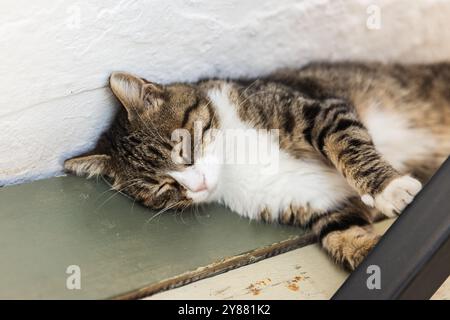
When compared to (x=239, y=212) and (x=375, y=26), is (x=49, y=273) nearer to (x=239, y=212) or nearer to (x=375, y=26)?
(x=239, y=212)

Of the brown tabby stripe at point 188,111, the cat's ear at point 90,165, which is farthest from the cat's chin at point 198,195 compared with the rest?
the cat's ear at point 90,165

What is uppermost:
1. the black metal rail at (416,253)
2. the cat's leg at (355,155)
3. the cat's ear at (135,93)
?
the cat's ear at (135,93)

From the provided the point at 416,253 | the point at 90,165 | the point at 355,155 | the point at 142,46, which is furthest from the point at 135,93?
the point at 416,253

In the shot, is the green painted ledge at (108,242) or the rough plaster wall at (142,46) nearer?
the green painted ledge at (108,242)

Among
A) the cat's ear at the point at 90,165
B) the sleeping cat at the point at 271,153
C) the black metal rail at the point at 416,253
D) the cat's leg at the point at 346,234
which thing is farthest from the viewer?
the cat's ear at the point at 90,165

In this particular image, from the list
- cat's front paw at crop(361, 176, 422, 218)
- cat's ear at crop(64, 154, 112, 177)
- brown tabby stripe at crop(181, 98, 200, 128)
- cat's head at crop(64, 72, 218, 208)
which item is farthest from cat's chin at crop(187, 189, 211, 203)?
cat's front paw at crop(361, 176, 422, 218)

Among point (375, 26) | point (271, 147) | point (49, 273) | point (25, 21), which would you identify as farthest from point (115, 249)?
point (375, 26)

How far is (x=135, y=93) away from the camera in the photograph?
72.7 inches

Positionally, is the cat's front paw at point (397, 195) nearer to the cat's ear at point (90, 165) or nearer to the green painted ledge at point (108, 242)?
the green painted ledge at point (108, 242)

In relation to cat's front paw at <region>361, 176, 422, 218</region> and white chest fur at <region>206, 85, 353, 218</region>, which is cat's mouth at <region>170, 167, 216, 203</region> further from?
cat's front paw at <region>361, 176, 422, 218</region>

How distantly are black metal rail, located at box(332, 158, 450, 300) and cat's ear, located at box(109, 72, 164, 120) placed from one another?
2.96ft

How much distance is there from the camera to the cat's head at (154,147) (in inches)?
70.3

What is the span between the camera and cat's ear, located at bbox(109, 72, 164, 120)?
182cm

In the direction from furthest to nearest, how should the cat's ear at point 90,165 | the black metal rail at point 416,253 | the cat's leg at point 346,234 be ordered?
the cat's ear at point 90,165 → the cat's leg at point 346,234 → the black metal rail at point 416,253
